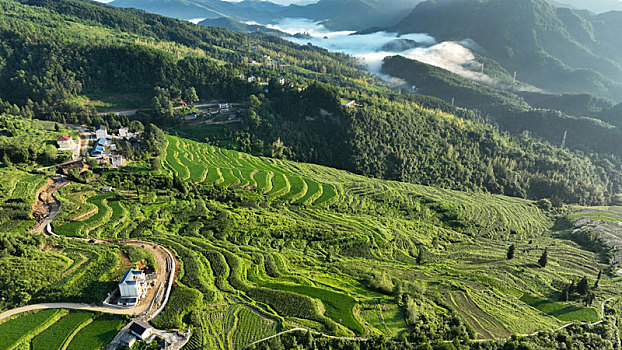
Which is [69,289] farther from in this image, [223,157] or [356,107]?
[356,107]

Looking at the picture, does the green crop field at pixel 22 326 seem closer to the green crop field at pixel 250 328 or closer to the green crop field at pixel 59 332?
the green crop field at pixel 59 332

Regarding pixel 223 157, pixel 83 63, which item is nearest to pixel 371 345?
pixel 223 157

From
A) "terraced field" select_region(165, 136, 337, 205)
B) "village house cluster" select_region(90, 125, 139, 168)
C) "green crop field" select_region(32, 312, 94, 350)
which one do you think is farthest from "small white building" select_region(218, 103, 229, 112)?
"green crop field" select_region(32, 312, 94, 350)

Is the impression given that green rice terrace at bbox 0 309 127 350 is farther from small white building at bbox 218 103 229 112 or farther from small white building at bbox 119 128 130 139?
small white building at bbox 218 103 229 112

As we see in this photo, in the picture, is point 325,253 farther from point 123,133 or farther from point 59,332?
point 123,133

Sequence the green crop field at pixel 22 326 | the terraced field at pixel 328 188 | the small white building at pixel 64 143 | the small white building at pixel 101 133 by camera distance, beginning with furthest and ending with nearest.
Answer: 1. the small white building at pixel 101 133
2. the terraced field at pixel 328 188
3. the small white building at pixel 64 143
4. the green crop field at pixel 22 326

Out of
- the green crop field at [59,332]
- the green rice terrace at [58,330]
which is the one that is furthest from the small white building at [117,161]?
the green crop field at [59,332]
